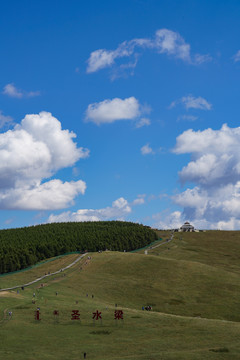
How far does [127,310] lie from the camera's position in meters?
71.0

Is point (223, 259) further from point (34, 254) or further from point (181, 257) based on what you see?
point (34, 254)

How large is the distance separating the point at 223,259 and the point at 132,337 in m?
118

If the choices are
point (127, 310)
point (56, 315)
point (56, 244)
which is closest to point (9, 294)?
point (56, 315)

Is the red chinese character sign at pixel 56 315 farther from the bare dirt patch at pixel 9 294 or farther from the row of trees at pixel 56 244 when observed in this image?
the row of trees at pixel 56 244

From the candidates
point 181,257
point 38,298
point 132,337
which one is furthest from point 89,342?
point 181,257

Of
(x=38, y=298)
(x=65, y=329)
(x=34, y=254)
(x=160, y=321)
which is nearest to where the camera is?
(x=65, y=329)

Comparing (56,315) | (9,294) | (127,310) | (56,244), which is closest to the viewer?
(56,315)

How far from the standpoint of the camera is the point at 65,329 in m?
55.6

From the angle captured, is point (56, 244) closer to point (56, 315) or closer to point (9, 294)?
point (9, 294)

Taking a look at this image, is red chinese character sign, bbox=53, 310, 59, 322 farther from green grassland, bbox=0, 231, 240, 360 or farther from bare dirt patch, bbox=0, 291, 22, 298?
bare dirt patch, bbox=0, 291, 22, 298

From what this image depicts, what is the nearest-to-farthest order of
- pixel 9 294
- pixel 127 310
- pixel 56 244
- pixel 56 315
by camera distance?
1. pixel 56 315
2. pixel 127 310
3. pixel 9 294
4. pixel 56 244

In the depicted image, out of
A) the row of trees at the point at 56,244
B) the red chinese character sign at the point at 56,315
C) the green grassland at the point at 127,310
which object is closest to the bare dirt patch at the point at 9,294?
the green grassland at the point at 127,310

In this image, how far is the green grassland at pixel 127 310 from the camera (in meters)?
44.9

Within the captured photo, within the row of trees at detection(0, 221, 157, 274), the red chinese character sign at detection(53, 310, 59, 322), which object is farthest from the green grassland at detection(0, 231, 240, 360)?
the row of trees at detection(0, 221, 157, 274)
